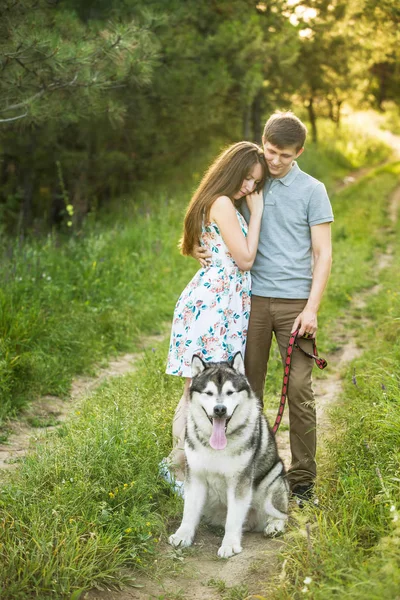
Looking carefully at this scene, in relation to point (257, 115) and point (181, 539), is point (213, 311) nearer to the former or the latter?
point (181, 539)

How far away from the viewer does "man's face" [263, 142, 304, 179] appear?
4.06 m

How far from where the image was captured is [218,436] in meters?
3.68

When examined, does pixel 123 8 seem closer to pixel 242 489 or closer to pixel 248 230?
pixel 248 230

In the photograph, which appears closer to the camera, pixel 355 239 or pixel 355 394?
pixel 355 394

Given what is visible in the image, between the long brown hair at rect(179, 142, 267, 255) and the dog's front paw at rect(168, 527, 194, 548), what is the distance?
5.81ft

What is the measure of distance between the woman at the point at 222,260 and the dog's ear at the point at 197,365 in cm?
17

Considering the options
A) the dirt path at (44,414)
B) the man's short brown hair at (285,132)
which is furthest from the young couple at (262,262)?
the dirt path at (44,414)

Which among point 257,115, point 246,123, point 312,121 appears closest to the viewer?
point 246,123

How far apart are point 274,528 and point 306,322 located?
48.1 inches

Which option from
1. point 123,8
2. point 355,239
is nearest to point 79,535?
point 123,8

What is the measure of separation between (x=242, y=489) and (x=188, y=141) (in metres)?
11.8

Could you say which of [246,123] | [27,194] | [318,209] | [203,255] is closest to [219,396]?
[203,255]

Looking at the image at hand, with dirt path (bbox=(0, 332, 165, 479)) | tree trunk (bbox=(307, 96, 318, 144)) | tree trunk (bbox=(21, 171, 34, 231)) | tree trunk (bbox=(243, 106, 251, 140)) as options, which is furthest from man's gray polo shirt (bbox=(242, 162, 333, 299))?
tree trunk (bbox=(307, 96, 318, 144))

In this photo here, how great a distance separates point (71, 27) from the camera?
328 inches
